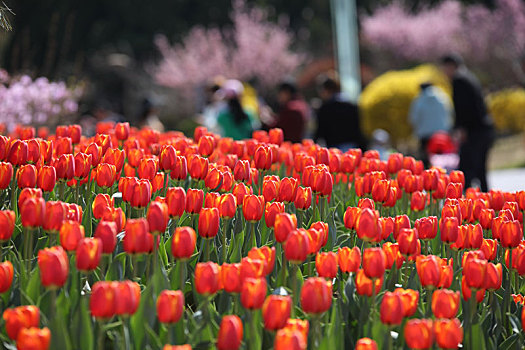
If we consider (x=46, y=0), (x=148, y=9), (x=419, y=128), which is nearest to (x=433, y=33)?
(x=148, y=9)

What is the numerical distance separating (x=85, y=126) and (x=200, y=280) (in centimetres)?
1021

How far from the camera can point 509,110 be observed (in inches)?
890

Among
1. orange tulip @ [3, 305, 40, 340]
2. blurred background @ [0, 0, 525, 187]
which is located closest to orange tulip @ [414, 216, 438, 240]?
orange tulip @ [3, 305, 40, 340]

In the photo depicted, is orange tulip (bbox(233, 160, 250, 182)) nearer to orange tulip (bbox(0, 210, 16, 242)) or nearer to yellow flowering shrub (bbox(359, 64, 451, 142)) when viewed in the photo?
orange tulip (bbox(0, 210, 16, 242))

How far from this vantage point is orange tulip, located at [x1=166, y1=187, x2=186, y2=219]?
2631mm

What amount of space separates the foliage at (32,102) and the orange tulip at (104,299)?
593 centimetres

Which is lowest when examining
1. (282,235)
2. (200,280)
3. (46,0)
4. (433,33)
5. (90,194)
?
(200,280)

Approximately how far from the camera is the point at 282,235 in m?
2.44

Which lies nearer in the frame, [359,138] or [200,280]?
[200,280]

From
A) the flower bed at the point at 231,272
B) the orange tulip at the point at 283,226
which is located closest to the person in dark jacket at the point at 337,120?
the flower bed at the point at 231,272

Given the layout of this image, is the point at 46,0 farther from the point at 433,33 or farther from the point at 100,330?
the point at 100,330

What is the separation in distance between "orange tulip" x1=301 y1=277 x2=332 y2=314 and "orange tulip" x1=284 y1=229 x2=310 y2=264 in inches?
10.6

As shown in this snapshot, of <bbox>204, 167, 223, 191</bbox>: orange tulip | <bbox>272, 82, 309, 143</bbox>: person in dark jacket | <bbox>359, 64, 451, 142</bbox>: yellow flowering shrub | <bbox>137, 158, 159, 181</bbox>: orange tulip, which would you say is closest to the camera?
<bbox>137, 158, 159, 181</bbox>: orange tulip

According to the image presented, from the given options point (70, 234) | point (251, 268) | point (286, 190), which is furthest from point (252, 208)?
point (70, 234)
